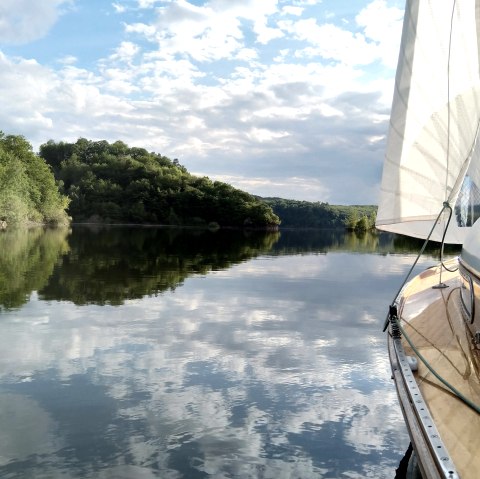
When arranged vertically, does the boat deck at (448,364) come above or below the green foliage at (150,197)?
below

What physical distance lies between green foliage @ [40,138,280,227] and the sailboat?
268 feet

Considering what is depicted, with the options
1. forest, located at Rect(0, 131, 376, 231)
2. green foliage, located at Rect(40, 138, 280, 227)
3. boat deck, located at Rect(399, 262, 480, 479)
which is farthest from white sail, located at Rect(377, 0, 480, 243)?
green foliage, located at Rect(40, 138, 280, 227)

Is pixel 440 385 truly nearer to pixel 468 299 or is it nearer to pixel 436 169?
pixel 468 299

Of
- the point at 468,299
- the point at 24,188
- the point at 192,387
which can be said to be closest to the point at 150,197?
the point at 24,188

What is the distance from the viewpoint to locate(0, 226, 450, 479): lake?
4.03 m

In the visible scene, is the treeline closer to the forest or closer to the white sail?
the forest

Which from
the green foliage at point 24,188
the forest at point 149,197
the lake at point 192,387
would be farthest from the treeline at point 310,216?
the lake at point 192,387

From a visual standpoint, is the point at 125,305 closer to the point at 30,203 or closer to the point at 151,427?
the point at 151,427

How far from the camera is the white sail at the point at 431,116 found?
5445 mm

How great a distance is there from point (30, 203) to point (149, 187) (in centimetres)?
3340

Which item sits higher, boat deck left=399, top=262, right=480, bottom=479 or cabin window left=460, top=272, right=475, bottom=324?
cabin window left=460, top=272, right=475, bottom=324

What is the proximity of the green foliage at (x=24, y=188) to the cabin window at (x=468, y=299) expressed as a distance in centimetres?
5091

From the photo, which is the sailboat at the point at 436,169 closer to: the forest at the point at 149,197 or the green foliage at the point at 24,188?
the green foliage at the point at 24,188

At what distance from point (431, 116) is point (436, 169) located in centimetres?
60
